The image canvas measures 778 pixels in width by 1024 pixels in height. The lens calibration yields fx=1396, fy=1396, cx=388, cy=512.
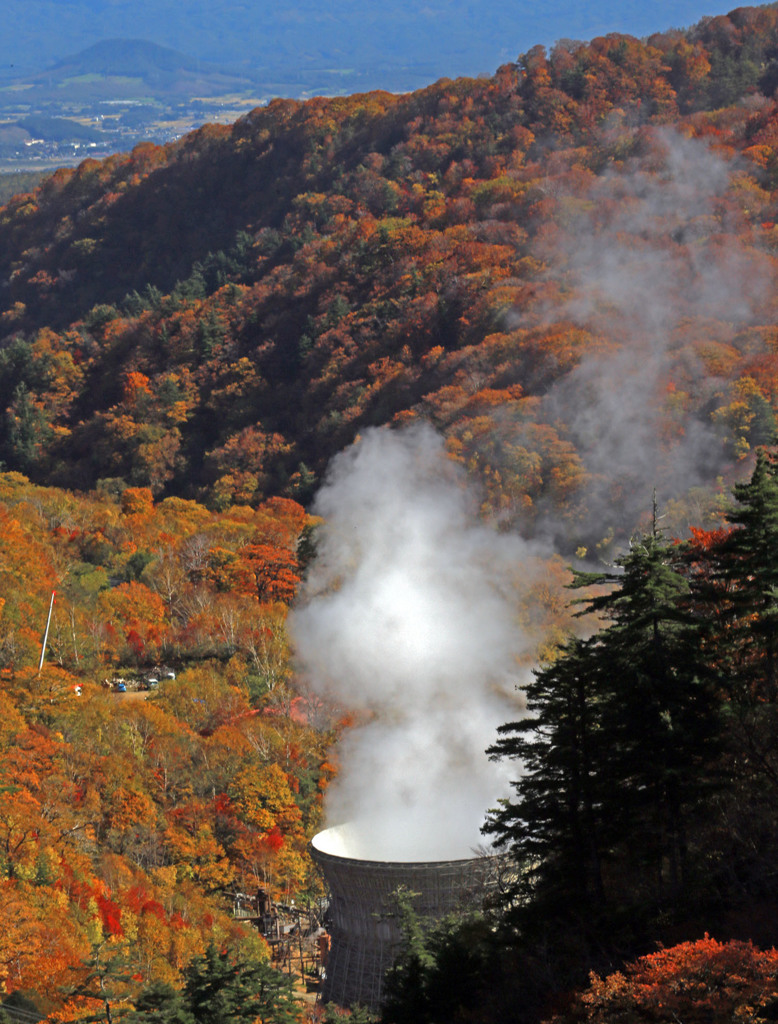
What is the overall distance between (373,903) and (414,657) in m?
11.7

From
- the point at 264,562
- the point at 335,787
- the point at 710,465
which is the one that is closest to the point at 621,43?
the point at 710,465

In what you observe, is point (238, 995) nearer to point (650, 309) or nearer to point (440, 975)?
point (440, 975)

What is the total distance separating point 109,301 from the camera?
132 m

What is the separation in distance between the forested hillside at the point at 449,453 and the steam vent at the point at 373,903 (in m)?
1.21

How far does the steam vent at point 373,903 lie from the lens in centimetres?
2581

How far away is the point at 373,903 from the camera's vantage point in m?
26.6

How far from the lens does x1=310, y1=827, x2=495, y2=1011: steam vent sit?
84.7 ft

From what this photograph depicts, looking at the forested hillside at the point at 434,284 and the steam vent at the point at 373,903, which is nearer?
the steam vent at the point at 373,903

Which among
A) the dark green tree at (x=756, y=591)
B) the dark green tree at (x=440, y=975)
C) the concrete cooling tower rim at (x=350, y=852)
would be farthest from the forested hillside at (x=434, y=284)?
the dark green tree at (x=440, y=975)

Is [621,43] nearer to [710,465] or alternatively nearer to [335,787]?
[710,465]

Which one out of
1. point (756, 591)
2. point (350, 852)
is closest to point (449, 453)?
point (350, 852)

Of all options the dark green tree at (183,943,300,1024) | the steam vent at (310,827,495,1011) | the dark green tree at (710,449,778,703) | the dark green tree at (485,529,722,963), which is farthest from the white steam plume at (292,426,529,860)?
the dark green tree at (710,449,778,703)

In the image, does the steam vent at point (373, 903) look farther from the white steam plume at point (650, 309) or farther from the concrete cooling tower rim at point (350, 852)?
the white steam plume at point (650, 309)

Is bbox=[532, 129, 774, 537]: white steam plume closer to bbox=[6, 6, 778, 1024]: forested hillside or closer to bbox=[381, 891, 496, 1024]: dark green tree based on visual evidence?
bbox=[6, 6, 778, 1024]: forested hillside
